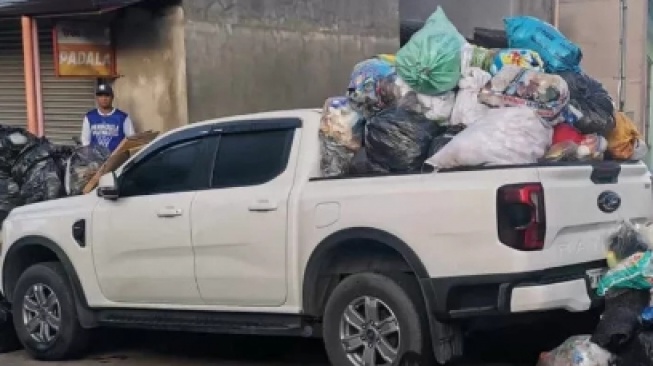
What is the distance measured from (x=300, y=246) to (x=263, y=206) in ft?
1.26

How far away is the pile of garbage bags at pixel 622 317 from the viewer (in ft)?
20.3

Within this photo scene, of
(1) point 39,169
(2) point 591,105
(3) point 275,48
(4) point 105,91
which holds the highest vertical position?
(3) point 275,48

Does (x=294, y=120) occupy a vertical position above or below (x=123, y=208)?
above

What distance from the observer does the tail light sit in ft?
19.1

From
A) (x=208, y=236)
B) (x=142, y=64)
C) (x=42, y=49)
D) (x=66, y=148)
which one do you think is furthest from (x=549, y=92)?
(x=42, y=49)

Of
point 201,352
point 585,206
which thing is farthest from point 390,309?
point 201,352

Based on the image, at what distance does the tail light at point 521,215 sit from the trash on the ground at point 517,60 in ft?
4.21

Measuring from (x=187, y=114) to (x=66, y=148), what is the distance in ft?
5.30

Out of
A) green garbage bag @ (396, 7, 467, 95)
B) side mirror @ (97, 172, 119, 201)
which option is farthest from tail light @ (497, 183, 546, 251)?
side mirror @ (97, 172, 119, 201)

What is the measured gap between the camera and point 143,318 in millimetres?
7609

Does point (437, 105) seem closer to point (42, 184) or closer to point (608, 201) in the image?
point (608, 201)

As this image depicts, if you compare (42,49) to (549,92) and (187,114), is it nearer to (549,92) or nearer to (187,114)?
(187,114)

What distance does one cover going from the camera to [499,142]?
6.17m

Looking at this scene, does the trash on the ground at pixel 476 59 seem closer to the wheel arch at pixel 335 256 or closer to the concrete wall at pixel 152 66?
the wheel arch at pixel 335 256
